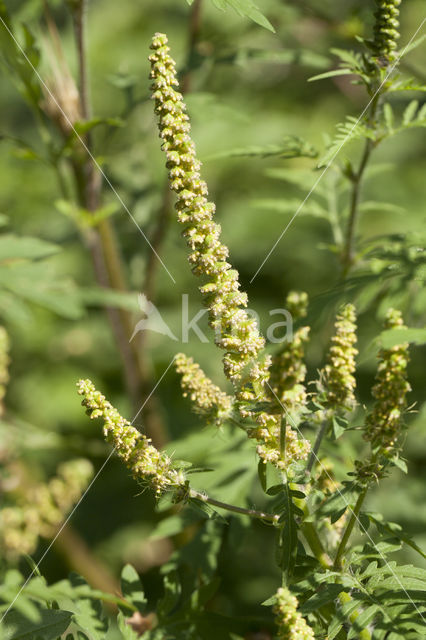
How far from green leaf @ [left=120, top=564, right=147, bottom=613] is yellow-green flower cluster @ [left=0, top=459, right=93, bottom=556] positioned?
0.63m

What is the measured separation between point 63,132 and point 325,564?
142 centimetres

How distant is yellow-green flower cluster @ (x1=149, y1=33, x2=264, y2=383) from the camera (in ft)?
3.41

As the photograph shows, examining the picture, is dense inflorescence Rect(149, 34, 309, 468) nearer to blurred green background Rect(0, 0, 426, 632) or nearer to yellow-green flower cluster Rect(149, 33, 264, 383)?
yellow-green flower cluster Rect(149, 33, 264, 383)

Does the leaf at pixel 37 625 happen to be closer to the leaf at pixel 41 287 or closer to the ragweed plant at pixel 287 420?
the ragweed plant at pixel 287 420

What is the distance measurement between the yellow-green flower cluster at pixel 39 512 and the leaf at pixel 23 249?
2.17ft

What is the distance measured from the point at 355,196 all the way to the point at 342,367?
2.00ft

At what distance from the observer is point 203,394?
49.3 inches

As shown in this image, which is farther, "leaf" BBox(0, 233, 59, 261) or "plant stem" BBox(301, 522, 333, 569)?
"leaf" BBox(0, 233, 59, 261)

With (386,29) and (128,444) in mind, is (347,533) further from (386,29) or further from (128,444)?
(386,29)

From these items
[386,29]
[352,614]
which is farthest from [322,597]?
[386,29]

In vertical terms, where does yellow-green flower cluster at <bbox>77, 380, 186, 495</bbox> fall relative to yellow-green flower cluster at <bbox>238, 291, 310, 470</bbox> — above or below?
below

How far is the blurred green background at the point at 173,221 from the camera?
224cm

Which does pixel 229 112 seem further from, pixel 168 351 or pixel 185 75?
pixel 168 351

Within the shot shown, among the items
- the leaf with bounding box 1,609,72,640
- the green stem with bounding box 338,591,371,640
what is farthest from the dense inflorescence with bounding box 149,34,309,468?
the leaf with bounding box 1,609,72,640
